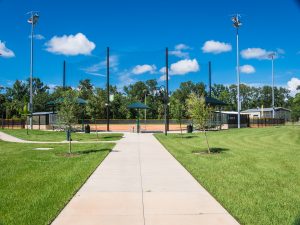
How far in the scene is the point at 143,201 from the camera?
7664 millimetres

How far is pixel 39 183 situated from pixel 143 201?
11.3 ft

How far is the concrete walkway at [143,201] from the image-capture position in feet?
20.9

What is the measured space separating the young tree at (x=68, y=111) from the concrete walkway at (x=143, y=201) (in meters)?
5.08

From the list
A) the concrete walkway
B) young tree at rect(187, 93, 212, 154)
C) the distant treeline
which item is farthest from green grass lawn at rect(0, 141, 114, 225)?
the distant treeline

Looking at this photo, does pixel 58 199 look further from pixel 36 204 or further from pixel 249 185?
pixel 249 185

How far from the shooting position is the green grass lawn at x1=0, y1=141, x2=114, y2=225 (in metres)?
6.72

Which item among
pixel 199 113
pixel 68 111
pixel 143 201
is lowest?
pixel 143 201

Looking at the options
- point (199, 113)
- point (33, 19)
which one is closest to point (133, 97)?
point (33, 19)

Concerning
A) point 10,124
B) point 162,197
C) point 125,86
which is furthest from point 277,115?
point 162,197

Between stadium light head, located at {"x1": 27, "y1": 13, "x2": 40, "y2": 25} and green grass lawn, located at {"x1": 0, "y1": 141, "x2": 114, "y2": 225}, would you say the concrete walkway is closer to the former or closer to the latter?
green grass lawn, located at {"x1": 0, "y1": 141, "x2": 114, "y2": 225}

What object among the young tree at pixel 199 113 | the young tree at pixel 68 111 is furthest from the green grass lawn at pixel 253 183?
the young tree at pixel 68 111

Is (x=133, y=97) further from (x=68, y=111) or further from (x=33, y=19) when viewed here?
(x=68, y=111)

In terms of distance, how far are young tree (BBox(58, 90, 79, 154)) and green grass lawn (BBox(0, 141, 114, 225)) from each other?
61.2 inches

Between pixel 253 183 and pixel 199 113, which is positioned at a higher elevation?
pixel 199 113
